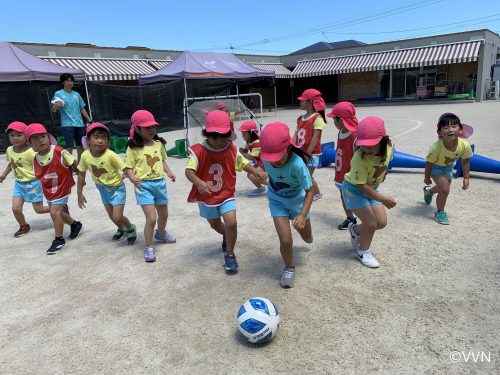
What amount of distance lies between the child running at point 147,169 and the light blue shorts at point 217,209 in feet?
2.19

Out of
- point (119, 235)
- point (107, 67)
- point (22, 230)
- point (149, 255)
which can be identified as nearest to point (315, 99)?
point (149, 255)

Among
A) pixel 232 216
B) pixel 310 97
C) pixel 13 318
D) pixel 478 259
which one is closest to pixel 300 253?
pixel 232 216

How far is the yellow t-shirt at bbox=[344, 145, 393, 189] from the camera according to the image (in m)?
3.44

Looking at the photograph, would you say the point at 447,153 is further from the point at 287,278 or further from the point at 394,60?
the point at 394,60

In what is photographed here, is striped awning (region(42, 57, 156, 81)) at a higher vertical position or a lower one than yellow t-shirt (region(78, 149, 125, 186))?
higher

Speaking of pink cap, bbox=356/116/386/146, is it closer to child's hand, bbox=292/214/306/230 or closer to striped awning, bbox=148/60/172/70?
child's hand, bbox=292/214/306/230

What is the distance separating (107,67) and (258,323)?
23171 millimetres

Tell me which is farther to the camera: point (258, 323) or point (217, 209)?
point (217, 209)

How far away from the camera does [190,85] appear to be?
53.8 feet

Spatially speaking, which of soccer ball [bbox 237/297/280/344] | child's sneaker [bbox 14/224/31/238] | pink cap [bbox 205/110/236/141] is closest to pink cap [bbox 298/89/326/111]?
pink cap [bbox 205/110/236/141]

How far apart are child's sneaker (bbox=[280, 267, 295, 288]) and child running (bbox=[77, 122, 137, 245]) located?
2058 mm

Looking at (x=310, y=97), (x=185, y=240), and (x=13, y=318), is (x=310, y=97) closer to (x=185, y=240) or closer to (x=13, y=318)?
(x=185, y=240)

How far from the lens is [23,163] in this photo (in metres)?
4.82

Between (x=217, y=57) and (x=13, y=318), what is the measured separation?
1727cm
